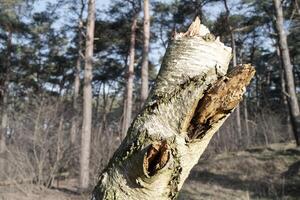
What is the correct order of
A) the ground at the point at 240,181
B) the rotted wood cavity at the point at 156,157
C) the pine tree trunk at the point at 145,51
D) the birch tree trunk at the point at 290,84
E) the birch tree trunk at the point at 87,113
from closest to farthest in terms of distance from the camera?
the rotted wood cavity at the point at 156,157 < the ground at the point at 240,181 < the birch tree trunk at the point at 290,84 < the birch tree trunk at the point at 87,113 < the pine tree trunk at the point at 145,51

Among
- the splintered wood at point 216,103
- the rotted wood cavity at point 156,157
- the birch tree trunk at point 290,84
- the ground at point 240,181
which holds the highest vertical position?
the birch tree trunk at point 290,84

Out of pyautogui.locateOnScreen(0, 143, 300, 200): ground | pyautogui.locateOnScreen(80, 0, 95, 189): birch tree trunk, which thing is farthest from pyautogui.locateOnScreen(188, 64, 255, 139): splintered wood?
pyautogui.locateOnScreen(80, 0, 95, 189): birch tree trunk

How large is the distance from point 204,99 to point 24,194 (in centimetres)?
1327

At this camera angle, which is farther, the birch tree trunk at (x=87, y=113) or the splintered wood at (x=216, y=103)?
the birch tree trunk at (x=87, y=113)

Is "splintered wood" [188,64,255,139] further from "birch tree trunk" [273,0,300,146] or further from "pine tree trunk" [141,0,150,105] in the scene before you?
"pine tree trunk" [141,0,150,105]

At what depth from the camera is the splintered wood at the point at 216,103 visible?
1.52m

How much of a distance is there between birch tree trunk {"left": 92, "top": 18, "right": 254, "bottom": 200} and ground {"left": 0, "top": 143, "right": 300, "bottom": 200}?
8.83 m

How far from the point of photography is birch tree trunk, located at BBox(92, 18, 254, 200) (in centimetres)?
147

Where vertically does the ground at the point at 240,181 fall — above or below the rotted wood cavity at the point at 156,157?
below

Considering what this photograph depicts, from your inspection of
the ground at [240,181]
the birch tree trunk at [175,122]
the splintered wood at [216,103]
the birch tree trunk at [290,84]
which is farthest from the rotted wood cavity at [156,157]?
the birch tree trunk at [290,84]

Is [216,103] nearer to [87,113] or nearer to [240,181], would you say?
[240,181]

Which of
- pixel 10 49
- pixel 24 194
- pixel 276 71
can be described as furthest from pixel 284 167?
pixel 276 71

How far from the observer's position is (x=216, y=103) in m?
1.53

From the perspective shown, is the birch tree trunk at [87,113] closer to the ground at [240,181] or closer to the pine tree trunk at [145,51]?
the ground at [240,181]
